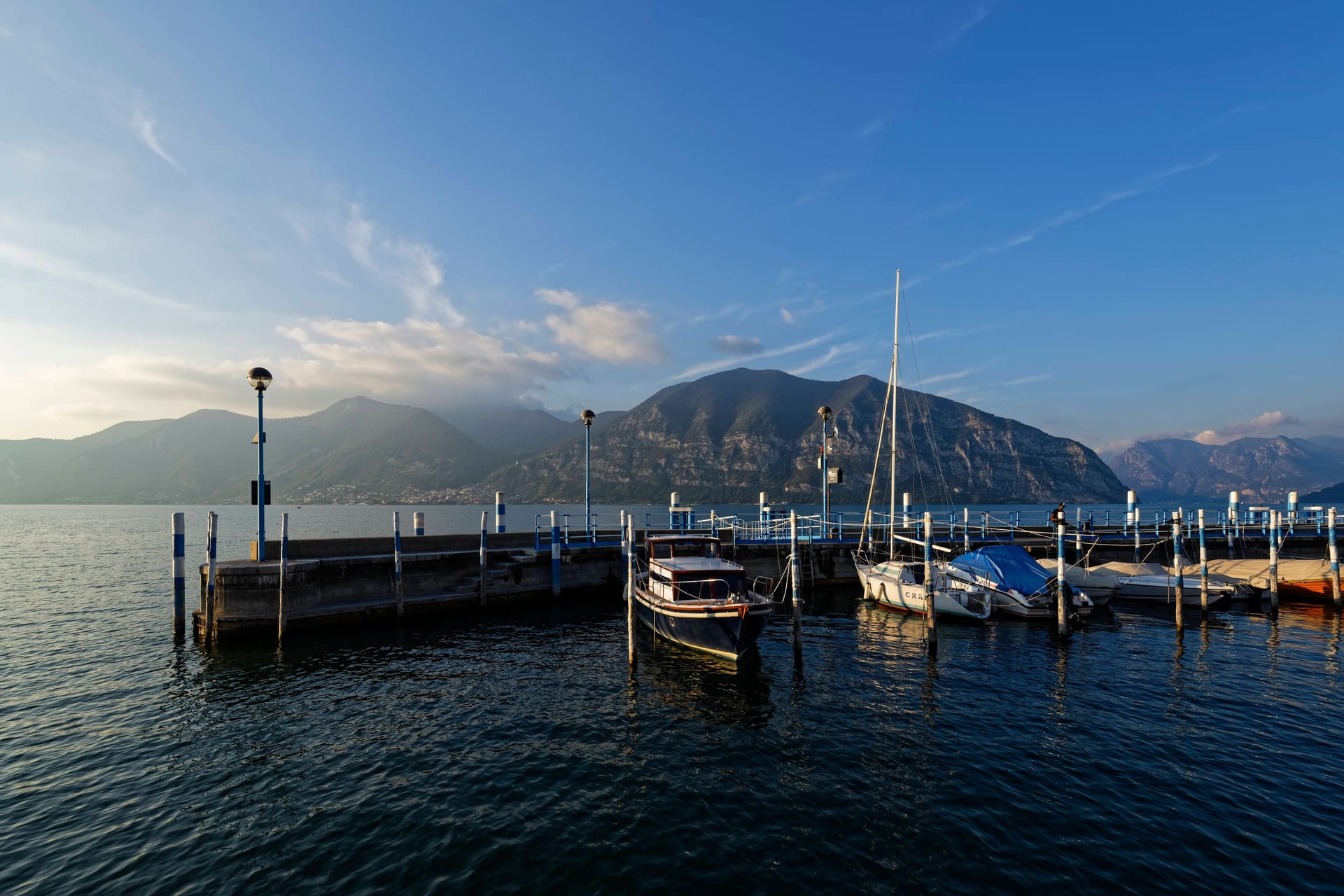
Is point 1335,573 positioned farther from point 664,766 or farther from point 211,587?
point 211,587

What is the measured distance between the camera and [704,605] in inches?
838

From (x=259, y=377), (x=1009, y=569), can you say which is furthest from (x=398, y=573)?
(x=1009, y=569)

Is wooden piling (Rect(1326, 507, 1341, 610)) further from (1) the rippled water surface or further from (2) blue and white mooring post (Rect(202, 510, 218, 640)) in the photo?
(2) blue and white mooring post (Rect(202, 510, 218, 640))

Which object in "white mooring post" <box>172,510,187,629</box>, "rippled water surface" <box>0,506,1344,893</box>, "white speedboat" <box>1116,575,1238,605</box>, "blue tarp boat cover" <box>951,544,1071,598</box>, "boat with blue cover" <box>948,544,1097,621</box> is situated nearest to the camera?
"rippled water surface" <box>0,506,1344,893</box>

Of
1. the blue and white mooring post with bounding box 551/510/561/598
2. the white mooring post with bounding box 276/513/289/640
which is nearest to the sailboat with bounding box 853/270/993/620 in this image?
the blue and white mooring post with bounding box 551/510/561/598

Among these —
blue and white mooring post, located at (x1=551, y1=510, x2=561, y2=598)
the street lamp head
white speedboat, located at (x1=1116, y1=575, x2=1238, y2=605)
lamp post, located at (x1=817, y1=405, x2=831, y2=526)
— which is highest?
the street lamp head

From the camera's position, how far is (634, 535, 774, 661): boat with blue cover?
20750mm

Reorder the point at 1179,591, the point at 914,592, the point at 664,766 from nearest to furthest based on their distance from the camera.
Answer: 1. the point at 664,766
2. the point at 1179,591
3. the point at 914,592

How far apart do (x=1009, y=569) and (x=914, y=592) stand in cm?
555

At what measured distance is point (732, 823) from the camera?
11289 mm

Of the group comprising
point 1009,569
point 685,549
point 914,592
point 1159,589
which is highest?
point 685,549

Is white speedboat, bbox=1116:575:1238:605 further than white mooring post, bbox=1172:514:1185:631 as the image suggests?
Yes

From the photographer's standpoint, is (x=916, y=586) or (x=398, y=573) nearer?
(x=398, y=573)

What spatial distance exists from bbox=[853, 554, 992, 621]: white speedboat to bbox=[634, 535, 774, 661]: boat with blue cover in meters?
10.3
